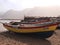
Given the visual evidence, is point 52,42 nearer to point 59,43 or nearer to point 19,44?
point 59,43

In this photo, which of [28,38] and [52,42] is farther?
[28,38]

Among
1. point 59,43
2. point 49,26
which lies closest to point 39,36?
point 49,26

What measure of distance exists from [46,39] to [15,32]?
4.31 metres

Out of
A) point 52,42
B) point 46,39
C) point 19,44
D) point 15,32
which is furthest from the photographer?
point 15,32

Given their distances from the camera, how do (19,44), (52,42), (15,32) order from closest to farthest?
1. (19,44)
2. (52,42)
3. (15,32)

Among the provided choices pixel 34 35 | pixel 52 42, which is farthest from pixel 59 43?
pixel 34 35

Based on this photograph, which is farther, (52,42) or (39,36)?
(39,36)

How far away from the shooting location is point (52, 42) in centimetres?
1758

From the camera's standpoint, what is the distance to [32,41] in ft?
58.5

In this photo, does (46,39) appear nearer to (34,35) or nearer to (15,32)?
(34,35)

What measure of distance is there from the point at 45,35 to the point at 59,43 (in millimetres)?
2474

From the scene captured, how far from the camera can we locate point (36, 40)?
18.3 m

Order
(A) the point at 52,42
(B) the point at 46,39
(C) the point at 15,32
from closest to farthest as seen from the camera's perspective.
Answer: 1. (A) the point at 52,42
2. (B) the point at 46,39
3. (C) the point at 15,32

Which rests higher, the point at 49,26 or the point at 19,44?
the point at 49,26
